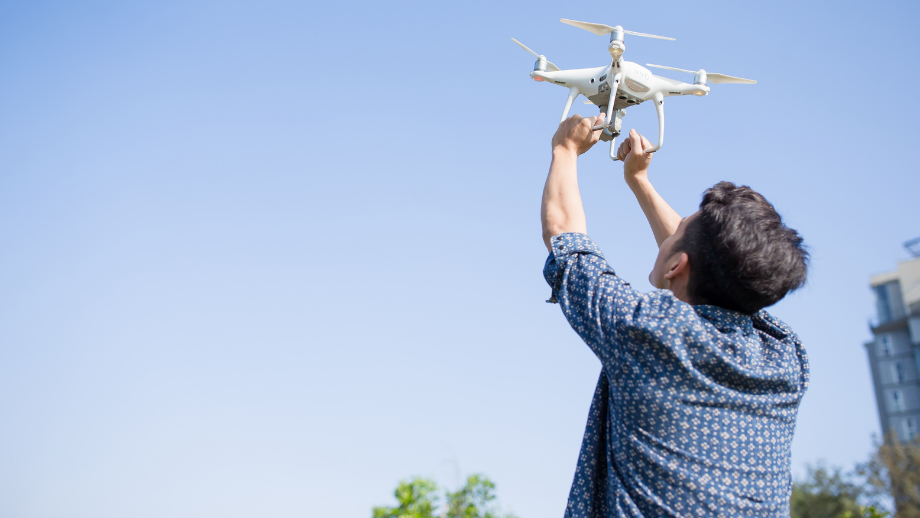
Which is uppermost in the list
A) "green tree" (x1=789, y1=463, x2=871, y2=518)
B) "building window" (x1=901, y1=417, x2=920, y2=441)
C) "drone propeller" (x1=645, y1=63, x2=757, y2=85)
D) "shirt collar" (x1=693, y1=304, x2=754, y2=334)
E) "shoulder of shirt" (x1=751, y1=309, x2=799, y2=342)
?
"building window" (x1=901, y1=417, x2=920, y2=441)

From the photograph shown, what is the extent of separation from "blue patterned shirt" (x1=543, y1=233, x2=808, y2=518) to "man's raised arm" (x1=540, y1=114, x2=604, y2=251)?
0.41ft

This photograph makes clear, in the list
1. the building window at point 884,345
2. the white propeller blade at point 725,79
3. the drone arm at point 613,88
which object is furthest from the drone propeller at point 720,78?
the building window at point 884,345

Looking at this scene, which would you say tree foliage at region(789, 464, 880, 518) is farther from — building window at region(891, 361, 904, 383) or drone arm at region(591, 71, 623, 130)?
drone arm at region(591, 71, 623, 130)

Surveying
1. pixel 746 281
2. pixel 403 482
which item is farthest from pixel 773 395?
pixel 403 482

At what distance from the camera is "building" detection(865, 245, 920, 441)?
5019 centimetres

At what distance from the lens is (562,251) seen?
1964 mm

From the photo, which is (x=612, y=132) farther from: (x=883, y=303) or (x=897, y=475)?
(x=883, y=303)

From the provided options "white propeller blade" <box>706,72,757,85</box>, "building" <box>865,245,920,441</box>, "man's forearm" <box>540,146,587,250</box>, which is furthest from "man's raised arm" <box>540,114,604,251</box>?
"building" <box>865,245,920,441</box>

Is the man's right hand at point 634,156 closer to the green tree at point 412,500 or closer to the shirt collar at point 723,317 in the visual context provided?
the shirt collar at point 723,317

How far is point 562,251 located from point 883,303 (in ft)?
196

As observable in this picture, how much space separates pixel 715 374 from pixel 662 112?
60.7 inches

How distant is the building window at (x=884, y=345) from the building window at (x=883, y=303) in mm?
1332

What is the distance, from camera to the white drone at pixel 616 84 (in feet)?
9.57

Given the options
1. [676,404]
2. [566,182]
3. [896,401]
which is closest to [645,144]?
[566,182]
